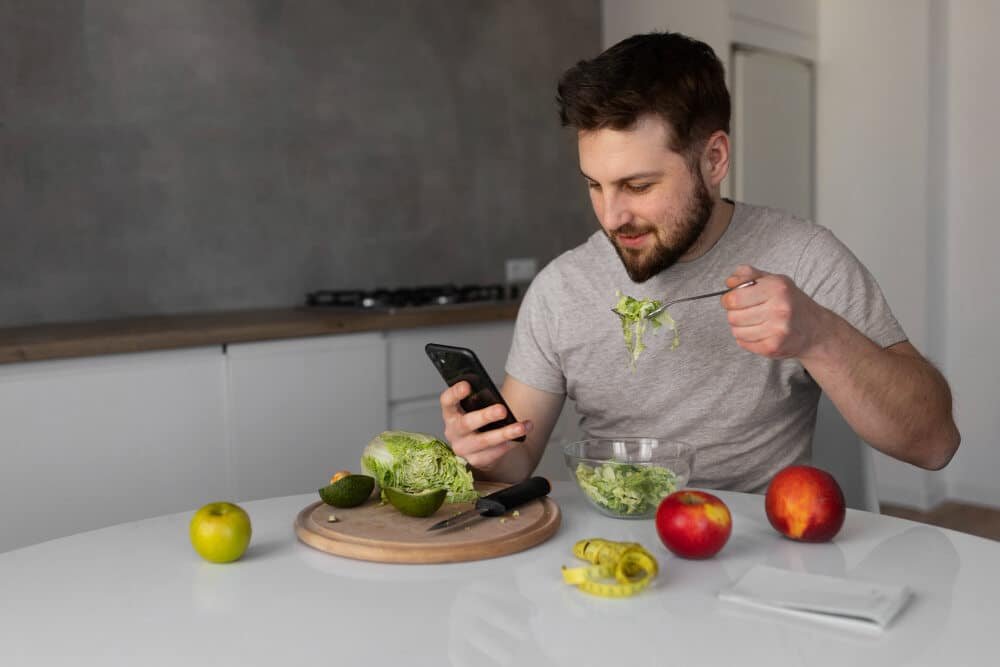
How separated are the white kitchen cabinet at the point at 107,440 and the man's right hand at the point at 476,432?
3.64 feet

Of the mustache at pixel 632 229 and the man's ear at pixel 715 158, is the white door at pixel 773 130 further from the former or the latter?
the mustache at pixel 632 229

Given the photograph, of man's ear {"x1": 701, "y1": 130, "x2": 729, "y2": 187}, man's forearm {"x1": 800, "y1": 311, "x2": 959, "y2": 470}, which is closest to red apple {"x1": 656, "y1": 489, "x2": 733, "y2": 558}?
man's forearm {"x1": 800, "y1": 311, "x2": 959, "y2": 470}

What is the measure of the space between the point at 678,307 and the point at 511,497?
2.03 ft

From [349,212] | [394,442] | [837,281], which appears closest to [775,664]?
[394,442]

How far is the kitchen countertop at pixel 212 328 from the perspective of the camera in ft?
7.37

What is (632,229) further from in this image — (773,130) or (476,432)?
(773,130)

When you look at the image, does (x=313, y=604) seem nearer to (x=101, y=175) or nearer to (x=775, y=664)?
(x=775, y=664)

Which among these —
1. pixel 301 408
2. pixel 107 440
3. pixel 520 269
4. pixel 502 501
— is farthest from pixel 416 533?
pixel 520 269

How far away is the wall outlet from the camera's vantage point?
13.1 ft

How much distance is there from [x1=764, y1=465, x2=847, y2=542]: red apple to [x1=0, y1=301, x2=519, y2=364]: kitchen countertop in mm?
1613

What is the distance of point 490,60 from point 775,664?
333cm

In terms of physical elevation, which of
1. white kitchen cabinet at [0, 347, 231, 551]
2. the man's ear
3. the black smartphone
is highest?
the man's ear

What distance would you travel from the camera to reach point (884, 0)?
427cm

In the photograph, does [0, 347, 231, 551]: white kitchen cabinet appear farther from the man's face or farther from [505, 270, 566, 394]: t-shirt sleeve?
the man's face
